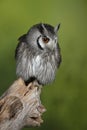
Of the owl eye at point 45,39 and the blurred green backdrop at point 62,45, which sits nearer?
the owl eye at point 45,39

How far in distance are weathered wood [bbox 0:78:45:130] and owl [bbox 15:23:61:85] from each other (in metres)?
0.22

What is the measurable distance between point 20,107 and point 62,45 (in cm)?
177

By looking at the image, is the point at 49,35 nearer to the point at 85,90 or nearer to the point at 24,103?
the point at 24,103

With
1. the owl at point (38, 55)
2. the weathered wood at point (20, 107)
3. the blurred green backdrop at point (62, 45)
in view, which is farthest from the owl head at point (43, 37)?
the blurred green backdrop at point (62, 45)


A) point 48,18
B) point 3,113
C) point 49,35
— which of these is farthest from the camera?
point 48,18

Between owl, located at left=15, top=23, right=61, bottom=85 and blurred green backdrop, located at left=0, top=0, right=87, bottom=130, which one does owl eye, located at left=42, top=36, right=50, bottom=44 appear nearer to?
owl, located at left=15, top=23, right=61, bottom=85

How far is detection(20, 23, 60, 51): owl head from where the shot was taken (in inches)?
116

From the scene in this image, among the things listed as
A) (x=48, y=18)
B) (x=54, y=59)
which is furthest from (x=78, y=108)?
(x=54, y=59)

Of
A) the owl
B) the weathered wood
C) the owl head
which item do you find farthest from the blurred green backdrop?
the weathered wood

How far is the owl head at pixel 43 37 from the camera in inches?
116

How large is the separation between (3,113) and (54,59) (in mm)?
578

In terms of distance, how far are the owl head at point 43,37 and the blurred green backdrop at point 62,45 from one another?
1392 mm

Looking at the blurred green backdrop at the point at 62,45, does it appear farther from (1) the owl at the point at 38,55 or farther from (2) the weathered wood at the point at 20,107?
(2) the weathered wood at the point at 20,107

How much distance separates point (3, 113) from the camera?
270 cm
